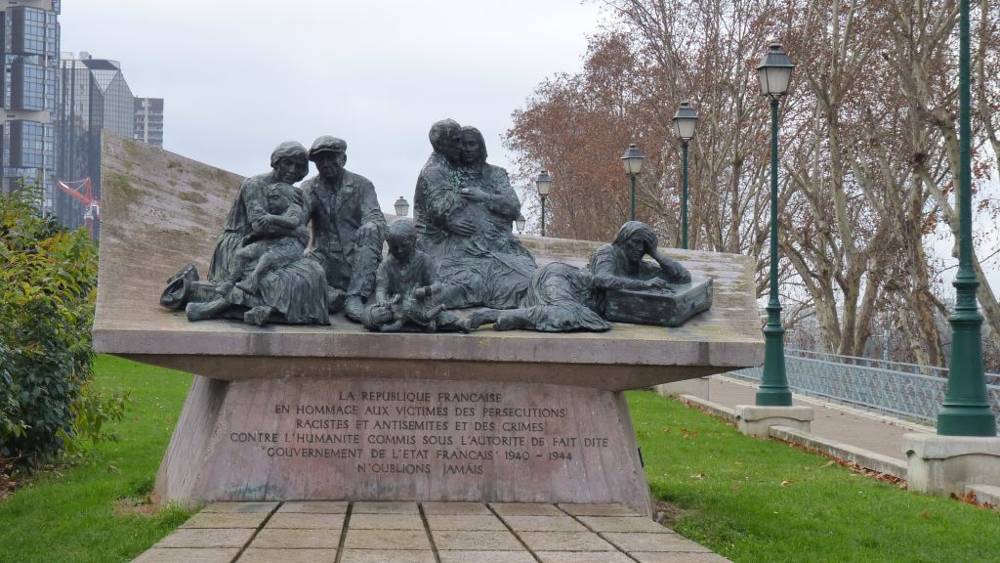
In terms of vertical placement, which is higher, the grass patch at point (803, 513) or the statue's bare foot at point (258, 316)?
the statue's bare foot at point (258, 316)

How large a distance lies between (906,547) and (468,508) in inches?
122

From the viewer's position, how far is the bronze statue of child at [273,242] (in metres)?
9.38

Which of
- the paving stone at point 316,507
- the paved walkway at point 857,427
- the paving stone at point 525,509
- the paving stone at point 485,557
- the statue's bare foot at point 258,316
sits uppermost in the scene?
the statue's bare foot at point 258,316

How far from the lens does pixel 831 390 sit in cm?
2488

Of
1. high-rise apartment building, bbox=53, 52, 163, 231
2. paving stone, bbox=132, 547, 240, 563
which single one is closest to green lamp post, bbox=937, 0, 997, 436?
paving stone, bbox=132, 547, 240, 563

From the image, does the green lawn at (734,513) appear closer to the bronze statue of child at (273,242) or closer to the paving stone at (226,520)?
the paving stone at (226,520)

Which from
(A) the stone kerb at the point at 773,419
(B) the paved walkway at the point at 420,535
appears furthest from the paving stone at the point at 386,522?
(A) the stone kerb at the point at 773,419

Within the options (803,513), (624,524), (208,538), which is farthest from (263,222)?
(803,513)

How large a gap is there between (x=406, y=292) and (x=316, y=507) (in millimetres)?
1754

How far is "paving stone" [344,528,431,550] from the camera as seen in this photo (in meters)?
7.43

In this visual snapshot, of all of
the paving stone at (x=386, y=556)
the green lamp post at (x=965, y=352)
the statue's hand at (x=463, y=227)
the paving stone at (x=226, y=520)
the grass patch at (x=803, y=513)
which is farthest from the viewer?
the green lamp post at (x=965, y=352)

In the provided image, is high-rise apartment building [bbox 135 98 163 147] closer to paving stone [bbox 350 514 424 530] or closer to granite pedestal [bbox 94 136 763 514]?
granite pedestal [bbox 94 136 763 514]

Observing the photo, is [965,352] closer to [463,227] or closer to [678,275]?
[678,275]

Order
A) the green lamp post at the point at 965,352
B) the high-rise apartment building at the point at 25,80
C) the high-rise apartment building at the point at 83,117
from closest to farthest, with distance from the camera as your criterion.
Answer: the green lamp post at the point at 965,352 < the high-rise apartment building at the point at 25,80 < the high-rise apartment building at the point at 83,117
